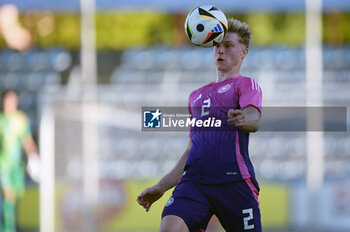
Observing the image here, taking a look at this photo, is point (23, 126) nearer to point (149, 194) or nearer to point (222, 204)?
point (149, 194)

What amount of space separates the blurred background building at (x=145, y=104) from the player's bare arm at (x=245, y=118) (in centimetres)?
698

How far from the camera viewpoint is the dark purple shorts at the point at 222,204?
171 inches

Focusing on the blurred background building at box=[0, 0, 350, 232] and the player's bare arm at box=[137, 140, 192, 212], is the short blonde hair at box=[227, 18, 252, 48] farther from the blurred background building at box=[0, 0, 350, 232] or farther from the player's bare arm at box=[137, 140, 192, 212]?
the blurred background building at box=[0, 0, 350, 232]

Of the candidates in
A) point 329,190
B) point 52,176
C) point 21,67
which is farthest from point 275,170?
point 21,67

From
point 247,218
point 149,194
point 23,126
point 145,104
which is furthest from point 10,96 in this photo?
point 247,218

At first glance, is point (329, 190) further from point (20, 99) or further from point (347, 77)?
point (20, 99)

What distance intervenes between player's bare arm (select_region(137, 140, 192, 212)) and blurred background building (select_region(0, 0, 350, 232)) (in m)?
6.44

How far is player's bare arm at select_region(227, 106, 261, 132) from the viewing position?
3.91 meters

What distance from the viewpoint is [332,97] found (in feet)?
37.1

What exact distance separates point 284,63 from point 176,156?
3706 mm

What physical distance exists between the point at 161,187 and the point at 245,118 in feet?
2.96

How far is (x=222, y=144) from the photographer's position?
4.41 metres

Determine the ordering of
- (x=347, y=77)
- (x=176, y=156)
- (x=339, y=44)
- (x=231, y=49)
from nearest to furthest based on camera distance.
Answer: (x=231, y=49)
(x=176, y=156)
(x=347, y=77)
(x=339, y=44)

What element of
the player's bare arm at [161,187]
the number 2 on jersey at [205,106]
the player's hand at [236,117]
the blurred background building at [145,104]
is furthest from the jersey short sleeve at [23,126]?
the player's hand at [236,117]
